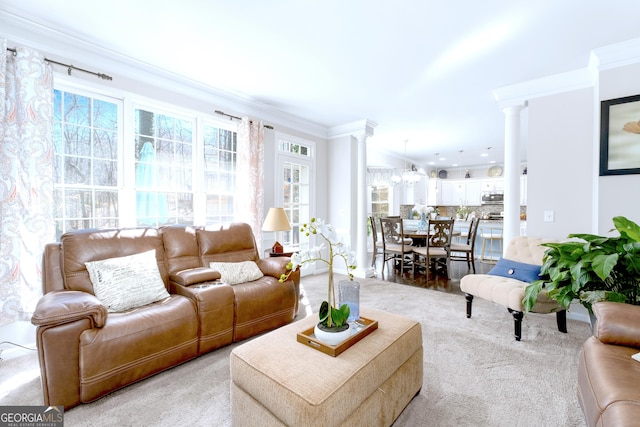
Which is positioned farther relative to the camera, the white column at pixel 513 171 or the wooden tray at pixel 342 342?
the white column at pixel 513 171

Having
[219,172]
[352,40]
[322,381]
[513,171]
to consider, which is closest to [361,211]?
[513,171]

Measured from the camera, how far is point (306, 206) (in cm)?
498

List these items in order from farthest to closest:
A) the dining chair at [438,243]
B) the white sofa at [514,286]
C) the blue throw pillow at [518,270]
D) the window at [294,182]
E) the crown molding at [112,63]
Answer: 1. the dining chair at [438,243]
2. the window at [294,182]
3. the blue throw pillow at [518,270]
4. the white sofa at [514,286]
5. the crown molding at [112,63]

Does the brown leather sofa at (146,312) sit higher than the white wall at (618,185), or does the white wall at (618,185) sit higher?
the white wall at (618,185)

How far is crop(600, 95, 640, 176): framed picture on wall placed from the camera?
2.62 meters

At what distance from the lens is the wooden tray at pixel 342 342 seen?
145 centimetres

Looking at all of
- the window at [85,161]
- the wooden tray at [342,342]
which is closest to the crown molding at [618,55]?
the wooden tray at [342,342]

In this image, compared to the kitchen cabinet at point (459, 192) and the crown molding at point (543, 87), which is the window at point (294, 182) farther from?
A: the kitchen cabinet at point (459, 192)

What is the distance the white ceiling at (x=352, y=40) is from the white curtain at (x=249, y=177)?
490 mm

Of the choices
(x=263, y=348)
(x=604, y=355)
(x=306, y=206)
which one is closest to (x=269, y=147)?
(x=306, y=206)

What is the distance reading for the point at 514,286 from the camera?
2.64 meters

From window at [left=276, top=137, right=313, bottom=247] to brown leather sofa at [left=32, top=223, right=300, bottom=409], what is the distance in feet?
4.57

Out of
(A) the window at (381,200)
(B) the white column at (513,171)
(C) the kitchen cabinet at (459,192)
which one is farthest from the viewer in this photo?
(C) the kitchen cabinet at (459,192)

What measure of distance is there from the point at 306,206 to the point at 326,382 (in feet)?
12.7
